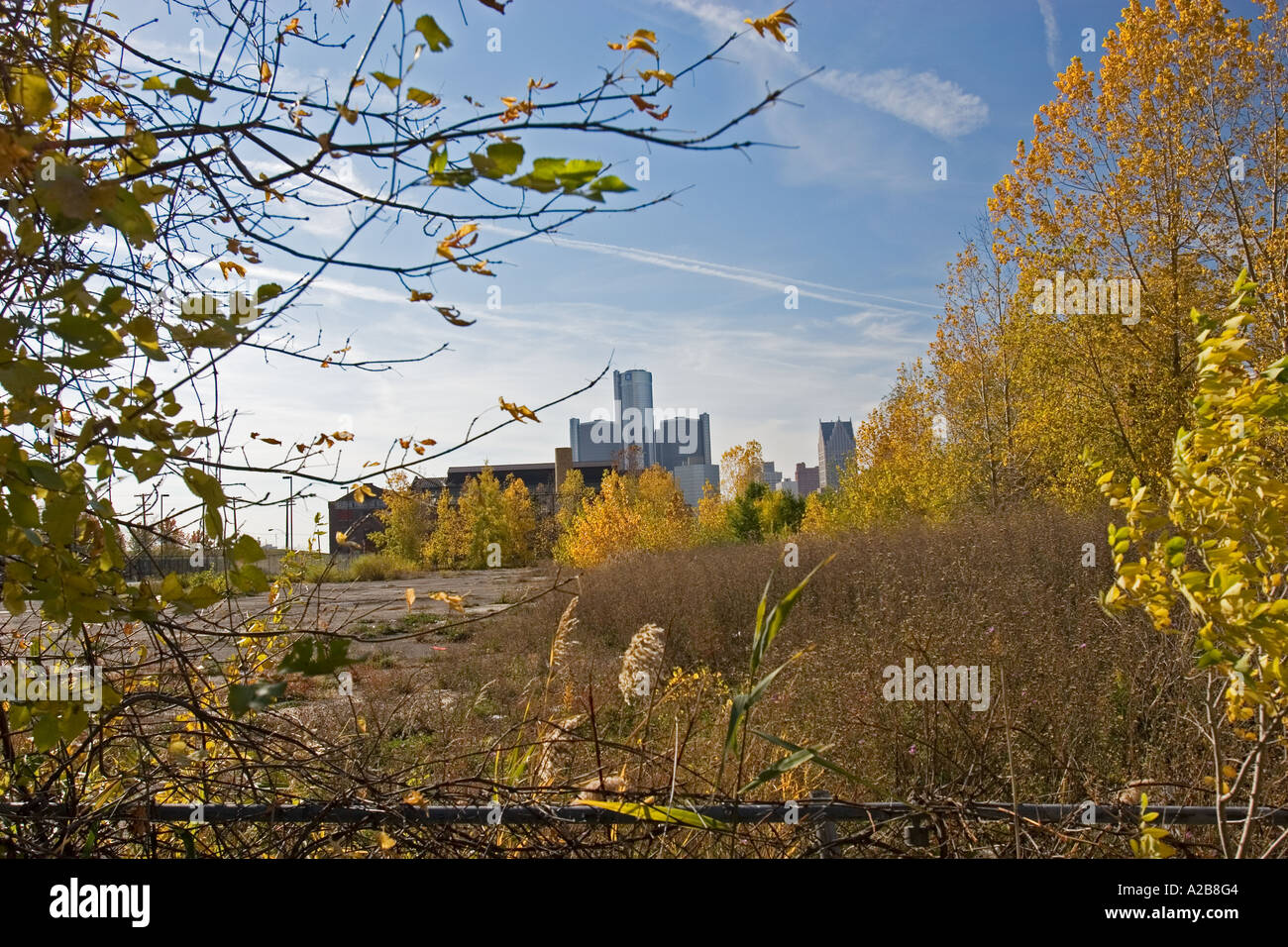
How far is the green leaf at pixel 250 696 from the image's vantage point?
0.96 meters

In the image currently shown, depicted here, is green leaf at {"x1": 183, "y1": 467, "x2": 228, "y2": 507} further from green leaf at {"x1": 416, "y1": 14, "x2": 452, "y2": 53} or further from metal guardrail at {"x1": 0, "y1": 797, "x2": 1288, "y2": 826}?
metal guardrail at {"x1": 0, "y1": 797, "x2": 1288, "y2": 826}

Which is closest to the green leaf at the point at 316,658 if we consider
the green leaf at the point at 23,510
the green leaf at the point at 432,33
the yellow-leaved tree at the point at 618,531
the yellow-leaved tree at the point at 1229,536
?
the green leaf at the point at 23,510

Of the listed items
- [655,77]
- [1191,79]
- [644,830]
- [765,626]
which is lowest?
[644,830]

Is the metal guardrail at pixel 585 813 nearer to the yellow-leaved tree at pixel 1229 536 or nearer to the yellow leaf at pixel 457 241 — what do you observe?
the yellow-leaved tree at pixel 1229 536

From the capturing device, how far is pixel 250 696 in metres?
0.96

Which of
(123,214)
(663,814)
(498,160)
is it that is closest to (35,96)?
(123,214)

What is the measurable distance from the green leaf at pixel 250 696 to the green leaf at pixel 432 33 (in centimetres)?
81

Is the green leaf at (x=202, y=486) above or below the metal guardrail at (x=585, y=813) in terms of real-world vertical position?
above

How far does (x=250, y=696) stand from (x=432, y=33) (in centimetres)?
83

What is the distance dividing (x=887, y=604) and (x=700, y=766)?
9.68 feet
